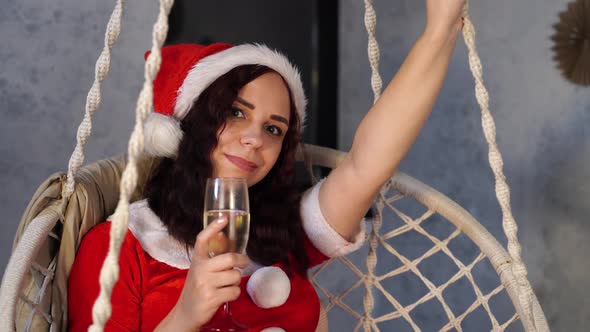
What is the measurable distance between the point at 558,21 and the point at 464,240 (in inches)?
29.8

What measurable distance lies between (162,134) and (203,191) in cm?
14

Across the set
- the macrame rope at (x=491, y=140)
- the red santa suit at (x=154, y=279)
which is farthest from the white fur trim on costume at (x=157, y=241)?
the macrame rope at (x=491, y=140)

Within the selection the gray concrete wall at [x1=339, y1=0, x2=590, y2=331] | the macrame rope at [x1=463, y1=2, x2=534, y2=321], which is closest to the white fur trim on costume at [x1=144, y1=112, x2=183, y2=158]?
the macrame rope at [x1=463, y1=2, x2=534, y2=321]

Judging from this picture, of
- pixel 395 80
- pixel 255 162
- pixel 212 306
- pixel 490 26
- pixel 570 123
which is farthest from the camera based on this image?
pixel 490 26

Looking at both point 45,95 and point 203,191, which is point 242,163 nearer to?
point 203,191

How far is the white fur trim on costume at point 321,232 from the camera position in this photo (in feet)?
4.45

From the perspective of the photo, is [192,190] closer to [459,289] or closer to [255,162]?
[255,162]

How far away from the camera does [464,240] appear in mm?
2246

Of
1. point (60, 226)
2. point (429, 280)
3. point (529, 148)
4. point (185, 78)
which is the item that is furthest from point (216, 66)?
point (429, 280)

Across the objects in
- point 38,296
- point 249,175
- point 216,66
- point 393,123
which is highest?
point 216,66

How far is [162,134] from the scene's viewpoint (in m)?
1.29

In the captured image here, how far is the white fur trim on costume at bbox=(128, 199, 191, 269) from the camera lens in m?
1.26

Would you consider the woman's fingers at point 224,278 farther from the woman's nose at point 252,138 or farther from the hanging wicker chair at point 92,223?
the woman's nose at point 252,138

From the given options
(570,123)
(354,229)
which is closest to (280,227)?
(354,229)
